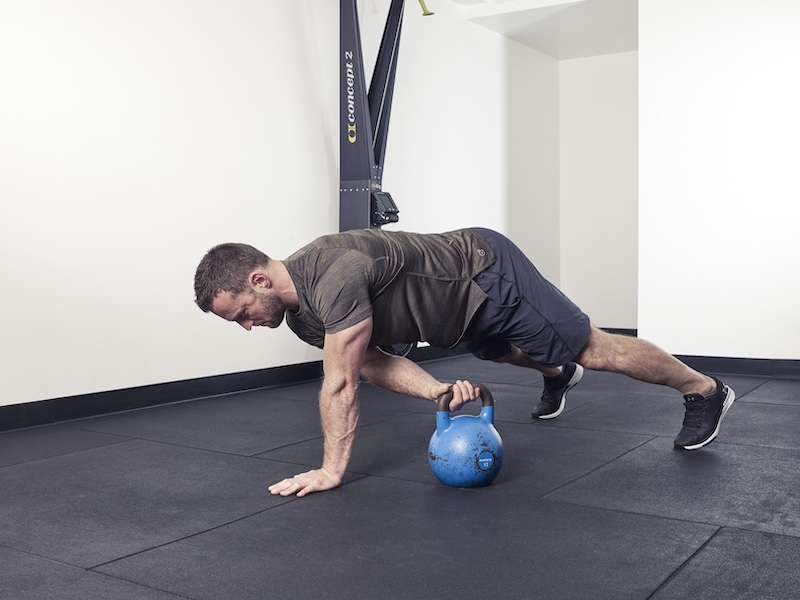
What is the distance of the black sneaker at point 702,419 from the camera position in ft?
9.46

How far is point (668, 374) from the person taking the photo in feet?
9.17

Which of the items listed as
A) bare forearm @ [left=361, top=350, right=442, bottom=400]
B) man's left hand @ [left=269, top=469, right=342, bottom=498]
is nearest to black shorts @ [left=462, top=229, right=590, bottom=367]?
bare forearm @ [left=361, top=350, right=442, bottom=400]

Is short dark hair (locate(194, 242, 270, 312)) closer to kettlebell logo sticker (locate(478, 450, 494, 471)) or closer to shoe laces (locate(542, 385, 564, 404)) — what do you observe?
kettlebell logo sticker (locate(478, 450, 494, 471))

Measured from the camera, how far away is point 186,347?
13.7 feet

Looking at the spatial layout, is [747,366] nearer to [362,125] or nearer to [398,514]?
[362,125]

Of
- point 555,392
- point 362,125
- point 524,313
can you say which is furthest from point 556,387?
point 362,125

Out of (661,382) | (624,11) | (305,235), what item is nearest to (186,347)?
(305,235)

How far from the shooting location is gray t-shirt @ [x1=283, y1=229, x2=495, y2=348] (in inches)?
91.0

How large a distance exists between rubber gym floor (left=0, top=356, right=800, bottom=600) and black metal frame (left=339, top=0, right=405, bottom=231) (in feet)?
4.78

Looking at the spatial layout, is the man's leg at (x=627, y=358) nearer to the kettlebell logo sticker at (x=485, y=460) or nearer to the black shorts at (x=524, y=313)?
the black shorts at (x=524, y=313)

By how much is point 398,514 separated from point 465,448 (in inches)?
11.1

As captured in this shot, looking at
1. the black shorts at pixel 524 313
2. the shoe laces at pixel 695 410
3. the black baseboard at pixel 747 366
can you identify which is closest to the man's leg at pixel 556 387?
the shoe laces at pixel 695 410

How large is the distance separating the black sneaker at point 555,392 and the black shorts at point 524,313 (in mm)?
790

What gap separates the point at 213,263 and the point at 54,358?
165 cm
